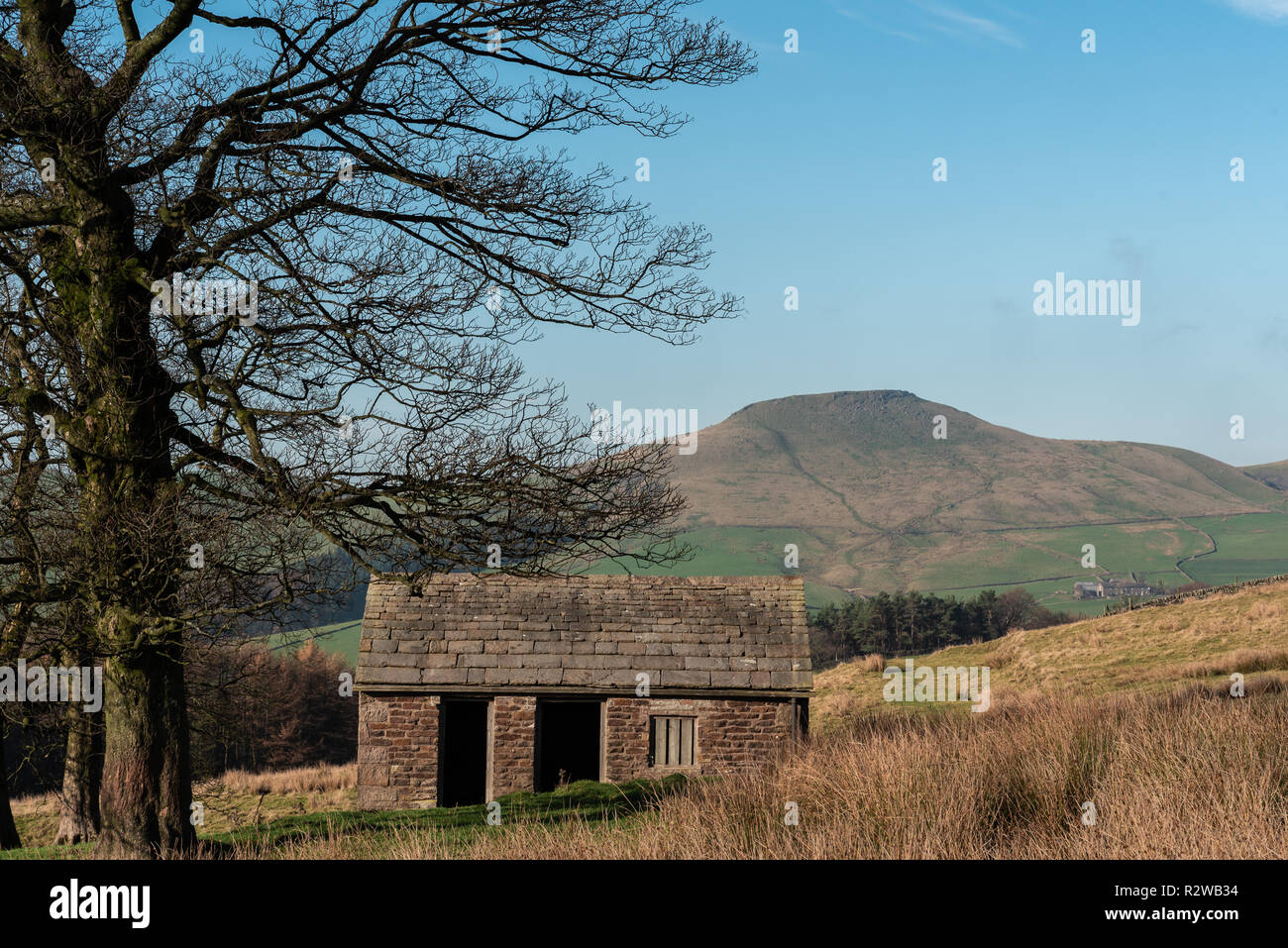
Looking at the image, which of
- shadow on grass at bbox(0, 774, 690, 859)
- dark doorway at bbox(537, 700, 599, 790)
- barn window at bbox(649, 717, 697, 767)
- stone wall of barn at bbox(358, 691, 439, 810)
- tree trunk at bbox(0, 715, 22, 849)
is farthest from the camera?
dark doorway at bbox(537, 700, 599, 790)

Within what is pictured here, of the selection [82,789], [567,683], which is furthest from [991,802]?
[82,789]

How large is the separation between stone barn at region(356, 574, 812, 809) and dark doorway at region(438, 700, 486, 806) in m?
0.90

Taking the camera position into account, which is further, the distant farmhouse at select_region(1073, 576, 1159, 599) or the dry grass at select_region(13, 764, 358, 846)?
the distant farmhouse at select_region(1073, 576, 1159, 599)

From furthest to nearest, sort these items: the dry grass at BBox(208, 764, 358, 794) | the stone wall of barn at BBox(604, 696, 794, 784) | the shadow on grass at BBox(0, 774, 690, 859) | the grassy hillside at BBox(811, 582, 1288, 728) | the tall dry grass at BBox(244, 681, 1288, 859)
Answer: the dry grass at BBox(208, 764, 358, 794) < the grassy hillside at BBox(811, 582, 1288, 728) < the stone wall of barn at BBox(604, 696, 794, 784) < the shadow on grass at BBox(0, 774, 690, 859) < the tall dry grass at BBox(244, 681, 1288, 859)

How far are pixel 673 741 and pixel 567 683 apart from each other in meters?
2.47

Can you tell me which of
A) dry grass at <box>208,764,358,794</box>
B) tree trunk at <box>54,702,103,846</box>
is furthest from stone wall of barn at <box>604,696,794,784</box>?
dry grass at <box>208,764,358,794</box>

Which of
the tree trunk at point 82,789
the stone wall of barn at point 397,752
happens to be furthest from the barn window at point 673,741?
the tree trunk at point 82,789

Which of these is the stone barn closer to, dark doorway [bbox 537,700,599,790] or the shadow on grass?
the shadow on grass

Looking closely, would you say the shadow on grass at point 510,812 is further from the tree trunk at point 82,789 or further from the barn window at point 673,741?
the tree trunk at point 82,789

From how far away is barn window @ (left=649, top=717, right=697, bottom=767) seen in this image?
2081cm

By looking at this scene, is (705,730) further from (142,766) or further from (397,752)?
(142,766)

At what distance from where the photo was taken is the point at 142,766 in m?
11.3
